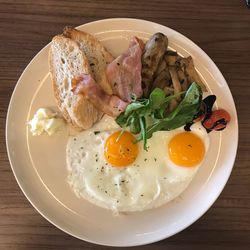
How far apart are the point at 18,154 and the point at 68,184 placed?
12.6 inches

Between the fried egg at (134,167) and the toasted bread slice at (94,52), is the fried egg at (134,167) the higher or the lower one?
the lower one

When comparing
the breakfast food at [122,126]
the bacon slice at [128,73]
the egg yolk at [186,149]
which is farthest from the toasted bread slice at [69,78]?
the egg yolk at [186,149]

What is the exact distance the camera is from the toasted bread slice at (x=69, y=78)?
2.09m

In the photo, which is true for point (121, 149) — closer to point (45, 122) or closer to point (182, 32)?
point (45, 122)

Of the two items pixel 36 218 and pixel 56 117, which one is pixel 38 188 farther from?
pixel 56 117

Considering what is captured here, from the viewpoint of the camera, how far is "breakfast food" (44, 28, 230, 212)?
2.05 m

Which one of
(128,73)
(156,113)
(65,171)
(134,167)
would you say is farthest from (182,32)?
(65,171)

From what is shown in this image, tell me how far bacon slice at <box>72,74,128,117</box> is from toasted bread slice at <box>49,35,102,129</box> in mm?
50

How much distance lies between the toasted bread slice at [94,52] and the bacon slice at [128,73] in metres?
0.06

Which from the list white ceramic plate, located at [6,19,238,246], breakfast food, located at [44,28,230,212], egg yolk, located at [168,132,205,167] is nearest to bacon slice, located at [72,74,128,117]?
breakfast food, located at [44,28,230,212]

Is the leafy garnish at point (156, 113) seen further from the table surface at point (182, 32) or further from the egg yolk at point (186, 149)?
the table surface at point (182, 32)

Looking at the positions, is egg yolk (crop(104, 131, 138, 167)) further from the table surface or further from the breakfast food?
the table surface

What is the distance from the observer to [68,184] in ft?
7.02

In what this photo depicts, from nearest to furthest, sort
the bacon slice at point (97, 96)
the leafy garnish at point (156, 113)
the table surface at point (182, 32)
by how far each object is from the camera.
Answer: the leafy garnish at point (156, 113), the bacon slice at point (97, 96), the table surface at point (182, 32)
